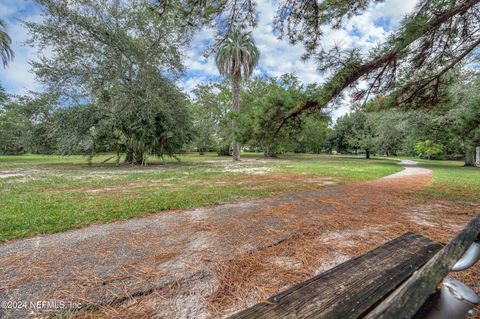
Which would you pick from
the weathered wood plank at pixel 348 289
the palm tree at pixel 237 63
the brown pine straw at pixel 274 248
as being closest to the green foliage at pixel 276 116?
the brown pine straw at pixel 274 248

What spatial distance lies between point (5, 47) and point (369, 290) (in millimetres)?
29362

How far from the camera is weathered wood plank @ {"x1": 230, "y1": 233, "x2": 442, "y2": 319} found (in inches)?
32.9

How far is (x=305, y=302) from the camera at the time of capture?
34.7 inches

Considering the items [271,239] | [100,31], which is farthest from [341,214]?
[100,31]

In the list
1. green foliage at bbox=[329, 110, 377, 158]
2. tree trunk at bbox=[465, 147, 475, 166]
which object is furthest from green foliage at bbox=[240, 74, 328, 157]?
green foliage at bbox=[329, 110, 377, 158]

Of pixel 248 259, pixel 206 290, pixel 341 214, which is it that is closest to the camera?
pixel 206 290

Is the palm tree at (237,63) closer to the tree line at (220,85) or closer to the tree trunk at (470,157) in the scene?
the tree line at (220,85)

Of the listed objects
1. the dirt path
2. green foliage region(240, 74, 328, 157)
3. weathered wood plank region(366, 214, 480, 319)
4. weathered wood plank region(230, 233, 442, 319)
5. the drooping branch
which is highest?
the drooping branch

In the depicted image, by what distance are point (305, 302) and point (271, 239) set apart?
66.8 inches

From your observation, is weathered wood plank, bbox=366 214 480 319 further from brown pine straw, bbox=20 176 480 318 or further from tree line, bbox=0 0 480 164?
tree line, bbox=0 0 480 164

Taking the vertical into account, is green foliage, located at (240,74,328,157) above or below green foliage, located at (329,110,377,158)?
below

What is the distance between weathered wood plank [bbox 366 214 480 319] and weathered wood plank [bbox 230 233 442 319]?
125mm

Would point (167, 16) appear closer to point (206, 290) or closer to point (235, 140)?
point (235, 140)

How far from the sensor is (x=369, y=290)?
97cm
